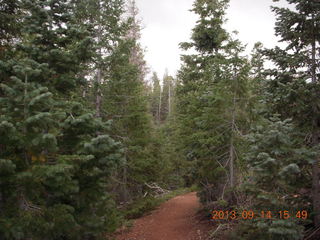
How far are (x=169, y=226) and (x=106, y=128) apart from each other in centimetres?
954

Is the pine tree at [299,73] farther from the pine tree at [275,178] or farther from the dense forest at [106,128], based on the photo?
the pine tree at [275,178]

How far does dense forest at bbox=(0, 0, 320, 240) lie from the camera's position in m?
4.37

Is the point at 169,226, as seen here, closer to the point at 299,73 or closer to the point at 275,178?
the point at 275,178

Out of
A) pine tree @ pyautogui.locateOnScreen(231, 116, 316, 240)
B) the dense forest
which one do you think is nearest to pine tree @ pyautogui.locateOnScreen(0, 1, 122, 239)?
the dense forest

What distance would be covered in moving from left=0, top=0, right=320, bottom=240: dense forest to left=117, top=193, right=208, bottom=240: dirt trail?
1.53 m

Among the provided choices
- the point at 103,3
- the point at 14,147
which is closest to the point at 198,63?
the point at 103,3

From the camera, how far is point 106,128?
17.9ft

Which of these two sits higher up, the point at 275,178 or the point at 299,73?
the point at 299,73

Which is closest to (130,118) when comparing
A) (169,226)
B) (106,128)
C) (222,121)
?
(222,121)

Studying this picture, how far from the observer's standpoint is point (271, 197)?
5.48m

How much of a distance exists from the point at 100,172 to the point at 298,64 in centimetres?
→ 629

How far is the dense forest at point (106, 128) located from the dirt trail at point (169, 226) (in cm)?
153

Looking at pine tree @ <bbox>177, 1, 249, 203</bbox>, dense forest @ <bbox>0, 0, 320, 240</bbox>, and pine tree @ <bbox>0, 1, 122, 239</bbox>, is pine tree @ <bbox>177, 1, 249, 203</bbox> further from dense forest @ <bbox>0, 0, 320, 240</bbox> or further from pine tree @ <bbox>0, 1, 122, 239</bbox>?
pine tree @ <bbox>0, 1, 122, 239</bbox>

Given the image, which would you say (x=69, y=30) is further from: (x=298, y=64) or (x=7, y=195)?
(x=298, y=64)
